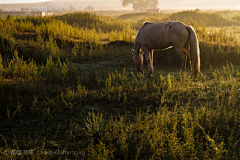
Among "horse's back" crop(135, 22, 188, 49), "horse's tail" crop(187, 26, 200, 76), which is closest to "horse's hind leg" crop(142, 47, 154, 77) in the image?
"horse's back" crop(135, 22, 188, 49)

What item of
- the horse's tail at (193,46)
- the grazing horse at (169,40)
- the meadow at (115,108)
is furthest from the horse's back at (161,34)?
the meadow at (115,108)

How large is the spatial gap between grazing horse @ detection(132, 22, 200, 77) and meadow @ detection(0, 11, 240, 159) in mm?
579

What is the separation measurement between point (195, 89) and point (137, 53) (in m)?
2.40

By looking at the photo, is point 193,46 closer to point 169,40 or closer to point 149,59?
point 169,40

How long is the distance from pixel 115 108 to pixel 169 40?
3.12 m

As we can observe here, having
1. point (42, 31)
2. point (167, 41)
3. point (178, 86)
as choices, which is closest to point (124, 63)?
point (167, 41)

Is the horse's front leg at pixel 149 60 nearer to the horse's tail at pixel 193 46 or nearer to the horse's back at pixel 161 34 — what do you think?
the horse's back at pixel 161 34

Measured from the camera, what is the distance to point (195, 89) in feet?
20.6

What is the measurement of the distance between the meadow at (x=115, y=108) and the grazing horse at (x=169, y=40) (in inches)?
22.8

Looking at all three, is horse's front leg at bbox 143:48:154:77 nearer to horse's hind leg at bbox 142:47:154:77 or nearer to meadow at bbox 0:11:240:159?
horse's hind leg at bbox 142:47:154:77

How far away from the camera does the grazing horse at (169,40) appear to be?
23.3 feet

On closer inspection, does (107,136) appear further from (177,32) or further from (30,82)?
(177,32)

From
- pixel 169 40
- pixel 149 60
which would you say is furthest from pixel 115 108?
pixel 169 40

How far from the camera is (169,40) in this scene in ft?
24.3
